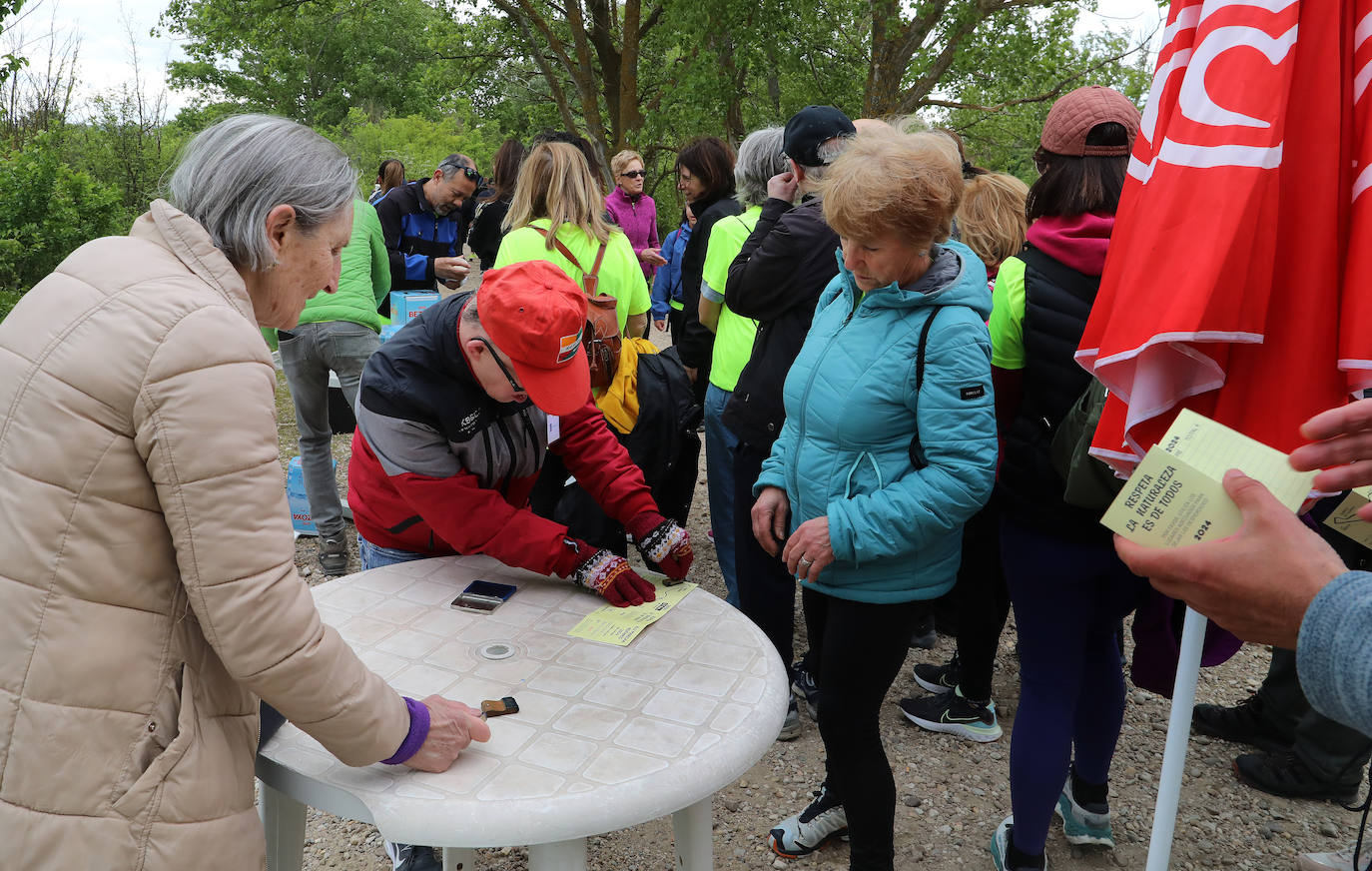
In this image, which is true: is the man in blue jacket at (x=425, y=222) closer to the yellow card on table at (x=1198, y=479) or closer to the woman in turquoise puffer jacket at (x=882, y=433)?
the woman in turquoise puffer jacket at (x=882, y=433)

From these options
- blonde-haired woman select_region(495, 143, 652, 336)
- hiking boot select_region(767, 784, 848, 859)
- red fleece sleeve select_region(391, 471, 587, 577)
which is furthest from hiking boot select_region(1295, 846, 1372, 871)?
blonde-haired woman select_region(495, 143, 652, 336)

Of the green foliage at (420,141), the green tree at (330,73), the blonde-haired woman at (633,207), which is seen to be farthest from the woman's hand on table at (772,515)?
the green tree at (330,73)

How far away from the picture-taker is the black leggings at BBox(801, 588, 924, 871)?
6.47 ft

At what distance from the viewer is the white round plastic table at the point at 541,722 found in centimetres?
131

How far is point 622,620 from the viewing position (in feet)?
6.25

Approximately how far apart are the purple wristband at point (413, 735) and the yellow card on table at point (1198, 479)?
104cm

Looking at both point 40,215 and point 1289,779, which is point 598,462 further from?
point 40,215

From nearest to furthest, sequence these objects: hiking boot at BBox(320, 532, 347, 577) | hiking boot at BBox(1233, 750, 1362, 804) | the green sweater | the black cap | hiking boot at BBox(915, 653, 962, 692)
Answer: the black cap < hiking boot at BBox(1233, 750, 1362, 804) < hiking boot at BBox(915, 653, 962, 692) < the green sweater < hiking boot at BBox(320, 532, 347, 577)

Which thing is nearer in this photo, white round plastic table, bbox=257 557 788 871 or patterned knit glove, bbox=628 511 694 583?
white round plastic table, bbox=257 557 788 871

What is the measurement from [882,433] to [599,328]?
156 cm

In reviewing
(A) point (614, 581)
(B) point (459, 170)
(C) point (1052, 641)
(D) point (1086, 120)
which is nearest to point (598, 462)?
(A) point (614, 581)

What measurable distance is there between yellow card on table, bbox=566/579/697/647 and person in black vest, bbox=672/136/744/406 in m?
1.64

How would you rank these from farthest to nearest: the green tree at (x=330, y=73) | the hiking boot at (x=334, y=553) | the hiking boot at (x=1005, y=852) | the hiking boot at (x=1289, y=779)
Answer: the green tree at (x=330, y=73)
the hiking boot at (x=334, y=553)
the hiking boot at (x=1289, y=779)
the hiking boot at (x=1005, y=852)

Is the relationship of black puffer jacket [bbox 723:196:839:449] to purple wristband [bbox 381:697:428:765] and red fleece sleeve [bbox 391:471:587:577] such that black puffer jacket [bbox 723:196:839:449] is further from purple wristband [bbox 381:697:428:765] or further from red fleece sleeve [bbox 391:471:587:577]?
purple wristband [bbox 381:697:428:765]
